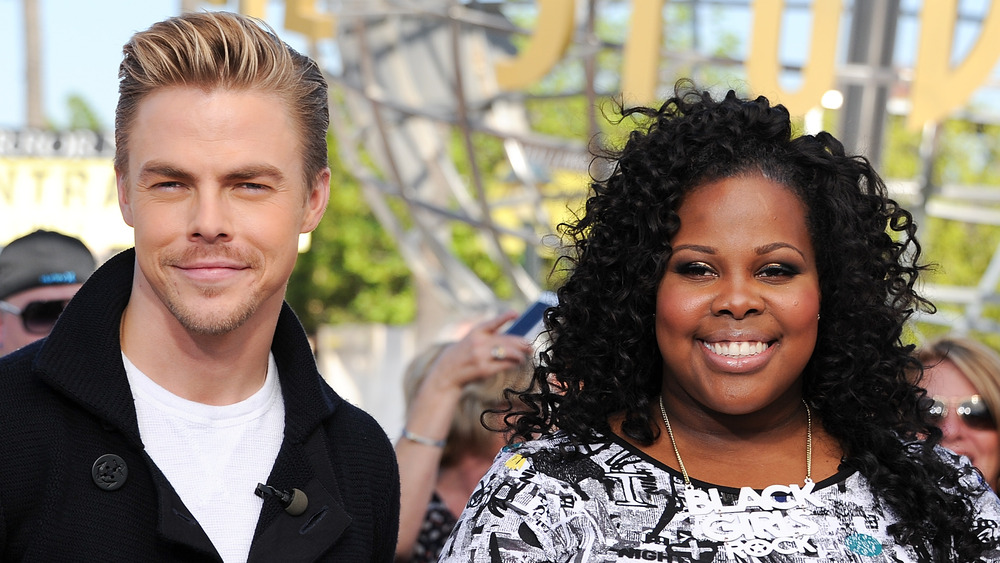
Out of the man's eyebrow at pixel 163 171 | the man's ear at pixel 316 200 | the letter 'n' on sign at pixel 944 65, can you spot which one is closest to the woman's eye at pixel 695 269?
the man's ear at pixel 316 200

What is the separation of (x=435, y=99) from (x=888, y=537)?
953cm

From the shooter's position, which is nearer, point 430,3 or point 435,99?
point 430,3

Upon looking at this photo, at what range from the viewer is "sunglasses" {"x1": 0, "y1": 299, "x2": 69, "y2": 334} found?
3.63m

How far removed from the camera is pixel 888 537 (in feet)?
7.16

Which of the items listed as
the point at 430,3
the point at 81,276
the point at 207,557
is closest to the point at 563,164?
the point at 430,3

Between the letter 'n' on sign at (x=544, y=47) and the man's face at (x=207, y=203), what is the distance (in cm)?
510

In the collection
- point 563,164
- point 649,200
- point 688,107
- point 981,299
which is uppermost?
point 688,107

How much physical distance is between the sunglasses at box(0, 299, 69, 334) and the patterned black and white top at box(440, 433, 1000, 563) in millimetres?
1991

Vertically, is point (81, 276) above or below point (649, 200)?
below

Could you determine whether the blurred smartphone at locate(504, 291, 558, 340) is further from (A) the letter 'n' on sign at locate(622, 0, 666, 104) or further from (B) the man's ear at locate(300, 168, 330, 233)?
(A) the letter 'n' on sign at locate(622, 0, 666, 104)

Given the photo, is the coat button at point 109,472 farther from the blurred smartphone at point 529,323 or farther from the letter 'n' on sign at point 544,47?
the letter 'n' on sign at point 544,47

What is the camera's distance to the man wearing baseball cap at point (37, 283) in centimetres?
363

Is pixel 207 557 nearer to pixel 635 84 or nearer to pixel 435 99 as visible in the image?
pixel 635 84

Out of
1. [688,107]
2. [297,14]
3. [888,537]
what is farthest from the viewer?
[297,14]
